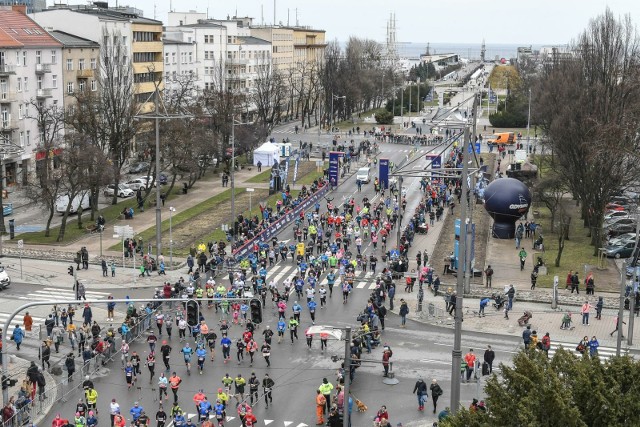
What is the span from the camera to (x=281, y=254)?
178ft

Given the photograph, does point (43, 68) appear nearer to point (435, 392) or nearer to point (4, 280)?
point (4, 280)

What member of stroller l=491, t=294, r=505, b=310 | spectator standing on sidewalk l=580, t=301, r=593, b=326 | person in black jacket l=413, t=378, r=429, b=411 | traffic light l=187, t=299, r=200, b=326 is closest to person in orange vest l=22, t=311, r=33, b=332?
person in black jacket l=413, t=378, r=429, b=411

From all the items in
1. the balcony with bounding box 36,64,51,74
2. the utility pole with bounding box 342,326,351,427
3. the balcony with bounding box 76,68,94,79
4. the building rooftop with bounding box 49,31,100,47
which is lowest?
the utility pole with bounding box 342,326,351,427

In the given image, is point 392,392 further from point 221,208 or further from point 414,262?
point 221,208

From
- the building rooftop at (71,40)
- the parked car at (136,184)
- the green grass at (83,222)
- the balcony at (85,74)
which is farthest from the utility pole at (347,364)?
the balcony at (85,74)

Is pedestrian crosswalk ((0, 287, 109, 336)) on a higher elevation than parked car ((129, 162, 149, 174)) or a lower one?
lower

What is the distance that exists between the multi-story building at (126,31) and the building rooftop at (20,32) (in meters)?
5.50

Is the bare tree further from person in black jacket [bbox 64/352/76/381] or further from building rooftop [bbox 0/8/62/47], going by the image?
building rooftop [bbox 0/8/62/47]

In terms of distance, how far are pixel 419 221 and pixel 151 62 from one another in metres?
51.7

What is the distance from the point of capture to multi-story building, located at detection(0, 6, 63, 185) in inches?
3039

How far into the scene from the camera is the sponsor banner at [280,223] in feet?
178

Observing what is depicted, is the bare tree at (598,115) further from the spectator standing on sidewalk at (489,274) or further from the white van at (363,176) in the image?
the white van at (363,176)

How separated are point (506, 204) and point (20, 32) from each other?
154 ft

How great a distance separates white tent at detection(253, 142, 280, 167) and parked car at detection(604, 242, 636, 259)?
142ft
